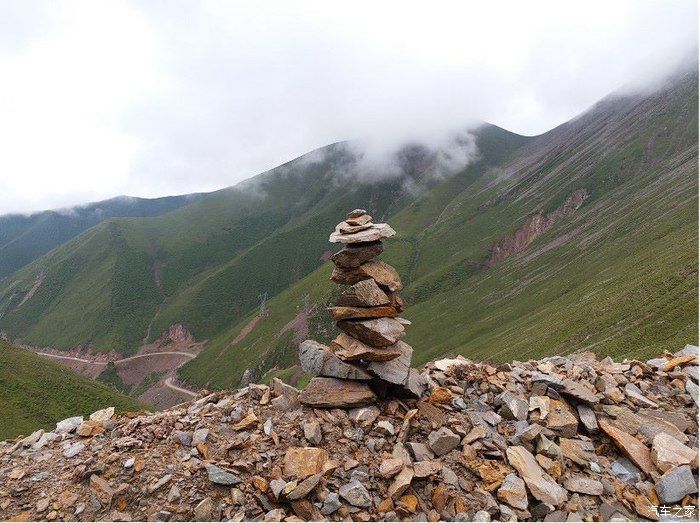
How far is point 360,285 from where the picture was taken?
23.2 metres

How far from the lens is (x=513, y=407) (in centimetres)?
2038

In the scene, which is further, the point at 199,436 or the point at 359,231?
the point at 359,231

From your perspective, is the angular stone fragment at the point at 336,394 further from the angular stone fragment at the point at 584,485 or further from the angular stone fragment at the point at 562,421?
the angular stone fragment at the point at 584,485

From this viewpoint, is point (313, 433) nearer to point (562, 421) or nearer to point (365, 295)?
point (365, 295)

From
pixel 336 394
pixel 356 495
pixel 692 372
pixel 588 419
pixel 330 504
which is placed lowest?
pixel 692 372

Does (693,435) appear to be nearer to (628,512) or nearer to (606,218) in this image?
(628,512)

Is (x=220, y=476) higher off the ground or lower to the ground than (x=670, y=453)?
higher

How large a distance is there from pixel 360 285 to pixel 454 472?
35.1 ft

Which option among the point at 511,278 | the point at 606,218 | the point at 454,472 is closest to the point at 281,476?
the point at 454,472

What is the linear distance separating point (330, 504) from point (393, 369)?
25.3 feet

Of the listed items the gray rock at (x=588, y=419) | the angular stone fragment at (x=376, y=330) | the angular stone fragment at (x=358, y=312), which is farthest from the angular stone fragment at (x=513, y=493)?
the angular stone fragment at (x=358, y=312)

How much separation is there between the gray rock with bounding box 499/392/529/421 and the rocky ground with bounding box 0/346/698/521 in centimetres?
7

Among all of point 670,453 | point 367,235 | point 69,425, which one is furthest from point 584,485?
point 69,425

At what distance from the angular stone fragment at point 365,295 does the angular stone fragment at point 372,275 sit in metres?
0.73
